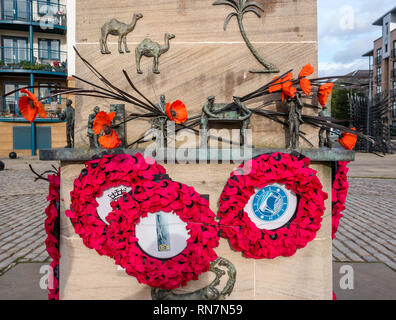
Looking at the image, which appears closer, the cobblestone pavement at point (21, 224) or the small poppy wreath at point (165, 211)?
the small poppy wreath at point (165, 211)

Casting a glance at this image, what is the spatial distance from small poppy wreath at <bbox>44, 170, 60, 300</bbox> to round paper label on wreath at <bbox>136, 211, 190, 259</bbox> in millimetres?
756

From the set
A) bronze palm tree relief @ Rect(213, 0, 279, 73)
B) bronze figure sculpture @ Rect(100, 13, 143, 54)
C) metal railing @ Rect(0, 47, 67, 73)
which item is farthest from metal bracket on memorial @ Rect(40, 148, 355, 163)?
metal railing @ Rect(0, 47, 67, 73)

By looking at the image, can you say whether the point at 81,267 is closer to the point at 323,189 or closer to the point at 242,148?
the point at 242,148

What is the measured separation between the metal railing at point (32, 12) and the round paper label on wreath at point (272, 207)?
1064 inches

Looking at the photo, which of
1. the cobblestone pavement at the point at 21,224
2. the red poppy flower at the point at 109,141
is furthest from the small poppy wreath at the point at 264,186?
the cobblestone pavement at the point at 21,224

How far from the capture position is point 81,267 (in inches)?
106

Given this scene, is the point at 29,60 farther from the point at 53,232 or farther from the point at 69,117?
the point at 53,232

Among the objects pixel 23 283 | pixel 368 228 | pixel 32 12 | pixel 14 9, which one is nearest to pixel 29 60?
pixel 32 12

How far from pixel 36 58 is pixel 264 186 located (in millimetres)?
27836

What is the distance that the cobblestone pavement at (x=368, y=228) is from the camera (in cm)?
462

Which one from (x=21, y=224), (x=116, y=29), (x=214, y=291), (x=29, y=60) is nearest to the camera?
(x=214, y=291)

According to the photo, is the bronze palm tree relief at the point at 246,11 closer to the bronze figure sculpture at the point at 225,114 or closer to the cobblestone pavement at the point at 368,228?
the bronze figure sculpture at the point at 225,114

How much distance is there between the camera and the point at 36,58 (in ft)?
85.8

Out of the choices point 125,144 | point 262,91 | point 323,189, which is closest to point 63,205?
point 125,144
